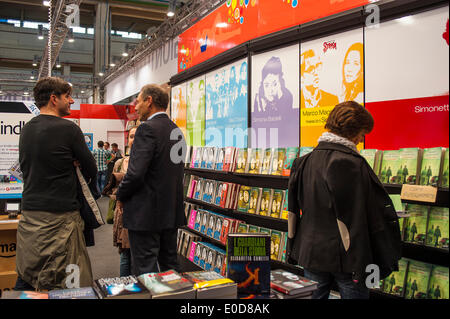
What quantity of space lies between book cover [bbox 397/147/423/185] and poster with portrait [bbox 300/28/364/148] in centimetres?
52

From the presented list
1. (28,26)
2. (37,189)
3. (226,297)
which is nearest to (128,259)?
(37,189)

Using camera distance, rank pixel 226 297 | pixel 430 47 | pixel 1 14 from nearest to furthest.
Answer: pixel 226 297 → pixel 430 47 → pixel 1 14

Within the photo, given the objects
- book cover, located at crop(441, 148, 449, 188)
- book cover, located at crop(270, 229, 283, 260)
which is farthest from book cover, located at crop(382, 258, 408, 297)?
book cover, located at crop(270, 229, 283, 260)

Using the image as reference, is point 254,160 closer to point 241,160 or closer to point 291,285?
point 241,160

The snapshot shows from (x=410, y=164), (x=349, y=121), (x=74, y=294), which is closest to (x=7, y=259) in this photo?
(x=74, y=294)

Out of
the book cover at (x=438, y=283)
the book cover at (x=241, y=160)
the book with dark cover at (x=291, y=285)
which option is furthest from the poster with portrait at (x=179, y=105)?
the book with dark cover at (x=291, y=285)

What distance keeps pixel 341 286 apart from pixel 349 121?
0.84 m

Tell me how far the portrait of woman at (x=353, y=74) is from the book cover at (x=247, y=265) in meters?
1.83

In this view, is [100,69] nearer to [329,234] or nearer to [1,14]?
[1,14]

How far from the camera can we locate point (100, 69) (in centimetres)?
1584

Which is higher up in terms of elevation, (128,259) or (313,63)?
(313,63)

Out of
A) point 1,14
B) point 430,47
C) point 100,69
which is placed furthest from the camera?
point 1,14

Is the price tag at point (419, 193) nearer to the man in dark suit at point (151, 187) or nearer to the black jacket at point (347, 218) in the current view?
the black jacket at point (347, 218)
